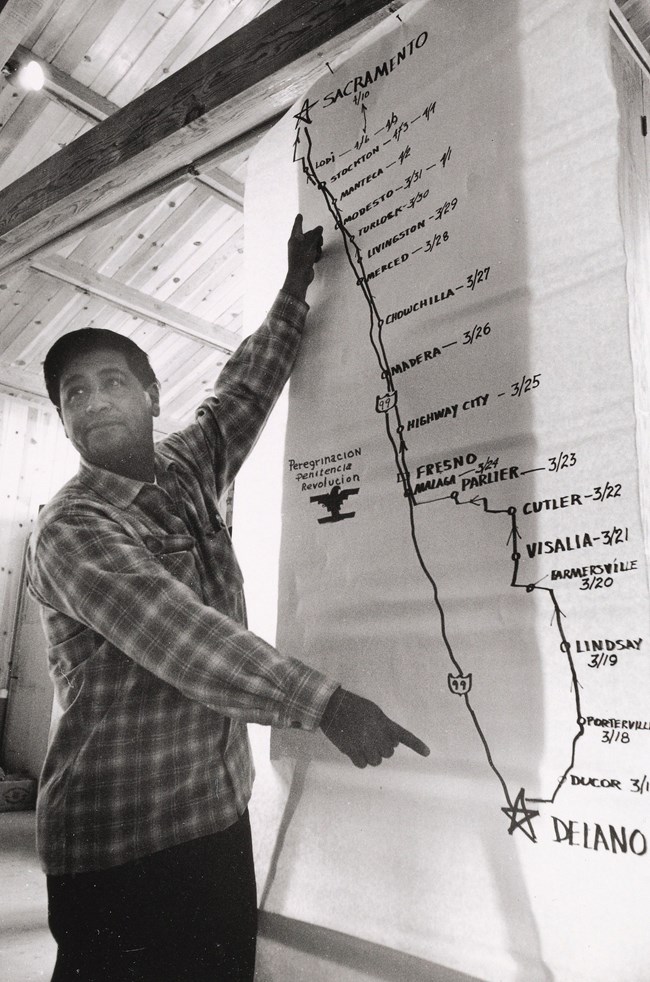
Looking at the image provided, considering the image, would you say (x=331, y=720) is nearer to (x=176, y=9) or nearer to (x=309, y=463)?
(x=309, y=463)

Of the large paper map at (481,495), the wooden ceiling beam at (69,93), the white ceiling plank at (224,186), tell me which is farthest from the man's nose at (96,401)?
the white ceiling plank at (224,186)

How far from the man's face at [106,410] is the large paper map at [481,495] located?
0.91 feet

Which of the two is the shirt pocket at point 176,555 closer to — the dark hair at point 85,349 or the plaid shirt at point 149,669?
the plaid shirt at point 149,669

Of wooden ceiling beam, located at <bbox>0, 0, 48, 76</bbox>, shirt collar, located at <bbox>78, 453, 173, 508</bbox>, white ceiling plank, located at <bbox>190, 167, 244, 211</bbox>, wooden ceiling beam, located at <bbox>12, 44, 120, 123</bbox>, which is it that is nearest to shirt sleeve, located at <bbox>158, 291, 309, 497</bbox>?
shirt collar, located at <bbox>78, 453, 173, 508</bbox>

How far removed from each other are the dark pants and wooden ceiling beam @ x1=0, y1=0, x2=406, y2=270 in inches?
56.2

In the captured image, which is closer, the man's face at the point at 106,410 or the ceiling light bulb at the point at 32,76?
the man's face at the point at 106,410

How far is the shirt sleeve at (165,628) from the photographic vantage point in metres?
0.99

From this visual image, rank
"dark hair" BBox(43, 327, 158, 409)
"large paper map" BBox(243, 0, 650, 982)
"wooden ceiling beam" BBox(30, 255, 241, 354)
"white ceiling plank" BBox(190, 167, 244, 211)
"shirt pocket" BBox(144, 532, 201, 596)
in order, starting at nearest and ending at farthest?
A: "large paper map" BBox(243, 0, 650, 982) < "shirt pocket" BBox(144, 532, 201, 596) < "dark hair" BBox(43, 327, 158, 409) < "white ceiling plank" BBox(190, 167, 244, 211) < "wooden ceiling beam" BBox(30, 255, 241, 354)

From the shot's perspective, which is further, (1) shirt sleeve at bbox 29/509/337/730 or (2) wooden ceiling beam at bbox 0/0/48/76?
(2) wooden ceiling beam at bbox 0/0/48/76

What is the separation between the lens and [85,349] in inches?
52.9

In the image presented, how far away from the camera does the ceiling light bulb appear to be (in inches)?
92.7

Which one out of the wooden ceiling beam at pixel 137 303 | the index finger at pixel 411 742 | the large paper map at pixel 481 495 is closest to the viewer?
the large paper map at pixel 481 495

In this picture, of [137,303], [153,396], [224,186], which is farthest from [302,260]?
[137,303]

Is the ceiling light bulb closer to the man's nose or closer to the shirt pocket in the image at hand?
the man's nose
